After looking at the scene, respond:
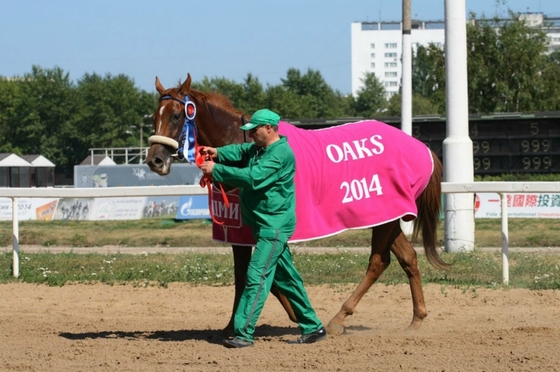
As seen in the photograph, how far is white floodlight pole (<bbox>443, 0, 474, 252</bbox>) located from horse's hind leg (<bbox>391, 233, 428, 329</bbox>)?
196 inches

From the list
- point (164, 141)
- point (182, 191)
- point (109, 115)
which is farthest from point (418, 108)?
point (164, 141)

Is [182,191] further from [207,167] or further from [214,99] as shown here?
[207,167]

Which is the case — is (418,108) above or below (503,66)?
above

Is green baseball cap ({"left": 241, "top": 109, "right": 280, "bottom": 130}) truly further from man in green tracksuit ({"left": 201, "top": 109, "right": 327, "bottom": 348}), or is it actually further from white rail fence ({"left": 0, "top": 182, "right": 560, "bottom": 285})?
white rail fence ({"left": 0, "top": 182, "right": 560, "bottom": 285})

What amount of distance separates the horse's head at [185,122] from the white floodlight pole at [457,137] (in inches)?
244

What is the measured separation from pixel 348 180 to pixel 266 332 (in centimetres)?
143

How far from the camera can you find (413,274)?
748cm

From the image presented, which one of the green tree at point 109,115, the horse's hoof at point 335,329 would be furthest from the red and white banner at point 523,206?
the green tree at point 109,115

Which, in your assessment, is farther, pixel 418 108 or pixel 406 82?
pixel 418 108

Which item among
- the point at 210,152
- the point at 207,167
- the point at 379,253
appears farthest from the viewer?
the point at 379,253

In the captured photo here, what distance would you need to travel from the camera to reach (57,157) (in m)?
71.7

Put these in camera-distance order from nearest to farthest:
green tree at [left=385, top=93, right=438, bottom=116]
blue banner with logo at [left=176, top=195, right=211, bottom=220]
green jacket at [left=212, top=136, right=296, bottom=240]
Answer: green jacket at [left=212, top=136, right=296, bottom=240], blue banner with logo at [left=176, top=195, right=211, bottom=220], green tree at [left=385, top=93, right=438, bottom=116]

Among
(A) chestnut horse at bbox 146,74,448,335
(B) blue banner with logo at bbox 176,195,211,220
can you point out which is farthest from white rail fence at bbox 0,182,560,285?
(B) blue banner with logo at bbox 176,195,211,220

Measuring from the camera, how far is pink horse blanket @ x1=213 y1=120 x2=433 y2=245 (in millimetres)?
6793
